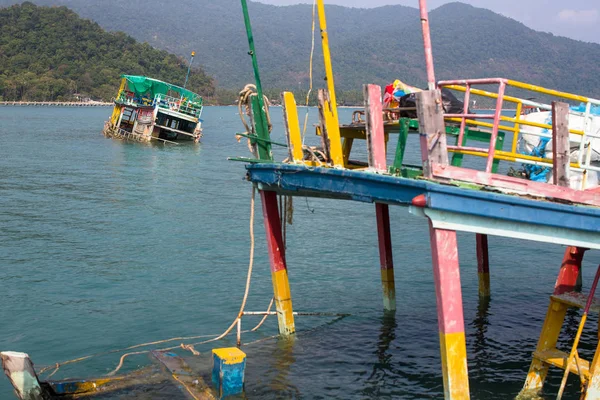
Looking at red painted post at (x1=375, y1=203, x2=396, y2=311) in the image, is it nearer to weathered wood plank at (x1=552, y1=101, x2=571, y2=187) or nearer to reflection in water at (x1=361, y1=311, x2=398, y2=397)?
reflection in water at (x1=361, y1=311, x2=398, y2=397)

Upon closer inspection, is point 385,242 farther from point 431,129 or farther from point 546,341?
point 431,129

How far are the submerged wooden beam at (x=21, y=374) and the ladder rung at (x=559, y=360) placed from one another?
21.2ft

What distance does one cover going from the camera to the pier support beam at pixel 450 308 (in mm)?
7711

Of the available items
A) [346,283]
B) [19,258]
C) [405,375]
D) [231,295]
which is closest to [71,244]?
[19,258]

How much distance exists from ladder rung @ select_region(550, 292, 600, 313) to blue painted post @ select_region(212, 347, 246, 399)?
413 cm

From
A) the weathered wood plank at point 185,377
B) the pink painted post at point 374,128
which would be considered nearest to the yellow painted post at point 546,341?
the pink painted post at point 374,128

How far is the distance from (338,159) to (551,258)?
1188 centimetres

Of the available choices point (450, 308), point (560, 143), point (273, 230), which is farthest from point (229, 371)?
point (560, 143)

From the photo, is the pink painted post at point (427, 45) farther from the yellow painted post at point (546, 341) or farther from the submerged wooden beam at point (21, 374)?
the submerged wooden beam at point (21, 374)

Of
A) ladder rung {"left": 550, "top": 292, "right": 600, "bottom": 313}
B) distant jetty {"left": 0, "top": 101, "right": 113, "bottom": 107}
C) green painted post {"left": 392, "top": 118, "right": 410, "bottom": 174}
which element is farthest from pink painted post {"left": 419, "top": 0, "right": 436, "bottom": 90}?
distant jetty {"left": 0, "top": 101, "right": 113, "bottom": 107}

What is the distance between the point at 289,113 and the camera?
9.52 metres

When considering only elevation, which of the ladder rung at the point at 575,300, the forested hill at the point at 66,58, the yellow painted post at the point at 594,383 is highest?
Answer: the forested hill at the point at 66,58

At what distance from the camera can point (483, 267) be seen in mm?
14219

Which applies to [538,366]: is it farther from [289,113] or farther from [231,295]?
[231,295]
